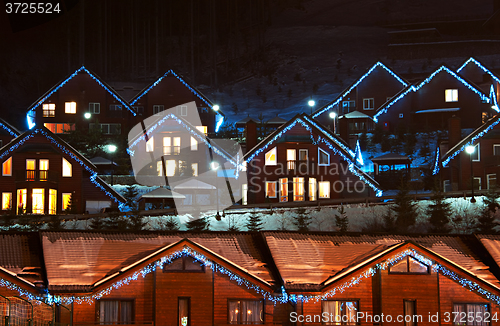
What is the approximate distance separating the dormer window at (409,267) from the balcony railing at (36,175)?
29532 mm

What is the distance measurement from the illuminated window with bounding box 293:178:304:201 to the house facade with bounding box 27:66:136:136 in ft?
79.6

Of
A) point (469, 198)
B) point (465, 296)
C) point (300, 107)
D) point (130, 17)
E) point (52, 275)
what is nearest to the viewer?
point (52, 275)

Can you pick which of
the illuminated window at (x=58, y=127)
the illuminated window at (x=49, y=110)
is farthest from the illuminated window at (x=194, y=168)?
the illuminated window at (x=49, y=110)

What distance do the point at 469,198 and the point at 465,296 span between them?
20.9 metres

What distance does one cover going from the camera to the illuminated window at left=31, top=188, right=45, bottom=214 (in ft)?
169

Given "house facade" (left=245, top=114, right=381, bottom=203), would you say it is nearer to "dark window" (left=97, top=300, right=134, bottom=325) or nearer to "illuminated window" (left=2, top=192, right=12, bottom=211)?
"illuminated window" (left=2, top=192, right=12, bottom=211)

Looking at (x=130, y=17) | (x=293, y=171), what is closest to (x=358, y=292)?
(x=293, y=171)

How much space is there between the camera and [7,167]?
51562 mm

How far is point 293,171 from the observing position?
5450 centimetres

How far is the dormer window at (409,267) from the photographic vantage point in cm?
2898

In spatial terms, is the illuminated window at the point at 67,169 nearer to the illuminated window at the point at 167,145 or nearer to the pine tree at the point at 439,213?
the illuminated window at the point at 167,145

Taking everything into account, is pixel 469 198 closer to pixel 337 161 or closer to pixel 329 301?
pixel 337 161

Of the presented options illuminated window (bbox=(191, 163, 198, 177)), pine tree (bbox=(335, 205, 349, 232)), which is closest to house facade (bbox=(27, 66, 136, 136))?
illuminated window (bbox=(191, 163, 198, 177))

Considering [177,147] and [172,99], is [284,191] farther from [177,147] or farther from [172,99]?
[172,99]
